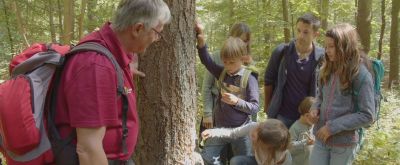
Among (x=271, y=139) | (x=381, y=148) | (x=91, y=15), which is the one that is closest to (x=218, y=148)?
(x=271, y=139)

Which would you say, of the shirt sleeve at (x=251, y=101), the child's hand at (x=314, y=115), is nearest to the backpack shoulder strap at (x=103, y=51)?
the shirt sleeve at (x=251, y=101)

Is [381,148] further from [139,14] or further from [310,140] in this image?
[139,14]

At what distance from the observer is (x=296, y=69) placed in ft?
13.6

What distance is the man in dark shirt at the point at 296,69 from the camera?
4.11m

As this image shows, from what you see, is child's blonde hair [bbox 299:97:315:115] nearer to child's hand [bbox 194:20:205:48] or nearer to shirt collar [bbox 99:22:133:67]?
child's hand [bbox 194:20:205:48]

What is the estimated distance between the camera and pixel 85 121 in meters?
1.88

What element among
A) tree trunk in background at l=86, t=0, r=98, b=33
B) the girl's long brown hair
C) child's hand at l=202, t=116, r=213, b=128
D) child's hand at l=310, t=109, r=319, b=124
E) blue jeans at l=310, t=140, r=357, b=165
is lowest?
blue jeans at l=310, t=140, r=357, b=165

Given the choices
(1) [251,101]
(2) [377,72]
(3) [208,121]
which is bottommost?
(3) [208,121]

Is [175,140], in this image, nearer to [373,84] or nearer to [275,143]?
[275,143]

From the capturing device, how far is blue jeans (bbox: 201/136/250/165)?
156 inches

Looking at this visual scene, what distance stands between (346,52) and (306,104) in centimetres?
78

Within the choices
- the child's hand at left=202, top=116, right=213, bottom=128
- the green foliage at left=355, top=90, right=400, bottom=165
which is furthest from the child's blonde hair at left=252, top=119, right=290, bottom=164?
the green foliage at left=355, top=90, right=400, bottom=165

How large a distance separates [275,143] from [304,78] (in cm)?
109

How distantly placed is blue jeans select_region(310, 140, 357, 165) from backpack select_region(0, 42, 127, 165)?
2.15m
